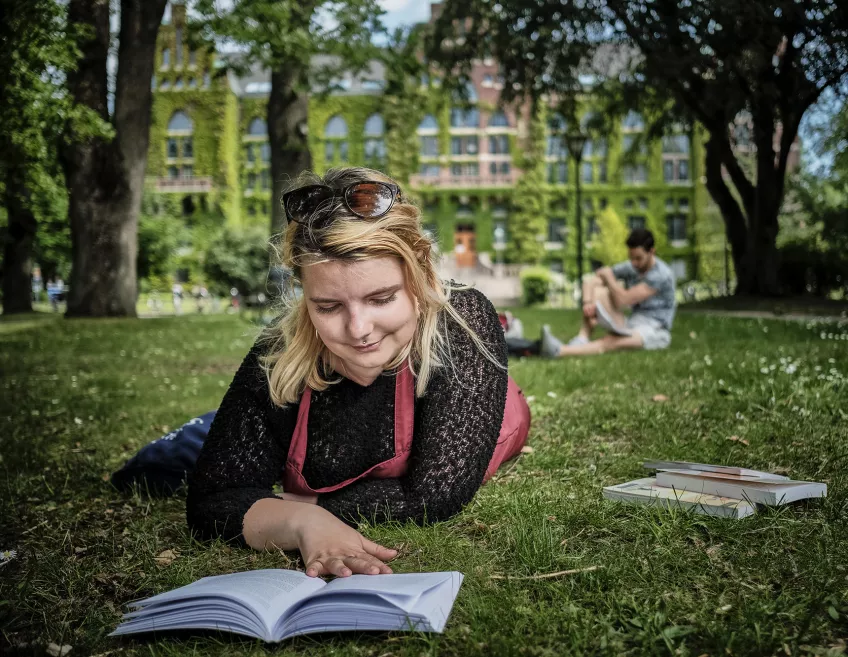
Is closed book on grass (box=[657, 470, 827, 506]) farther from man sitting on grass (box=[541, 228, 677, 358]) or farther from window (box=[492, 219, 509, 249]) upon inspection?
window (box=[492, 219, 509, 249])

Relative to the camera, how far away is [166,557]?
9.14 feet

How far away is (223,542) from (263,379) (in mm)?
575

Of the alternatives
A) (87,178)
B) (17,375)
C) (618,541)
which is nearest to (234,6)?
(87,178)

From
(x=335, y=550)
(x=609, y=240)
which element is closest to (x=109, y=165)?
(x=335, y=550)

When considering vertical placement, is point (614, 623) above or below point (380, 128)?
below

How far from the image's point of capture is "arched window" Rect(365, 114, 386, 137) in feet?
185

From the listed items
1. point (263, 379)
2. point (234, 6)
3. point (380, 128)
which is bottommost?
point (263, 379)

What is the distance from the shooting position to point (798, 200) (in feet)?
88.7

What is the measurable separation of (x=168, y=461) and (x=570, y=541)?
6.91ft

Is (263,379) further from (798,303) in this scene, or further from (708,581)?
(798,303)

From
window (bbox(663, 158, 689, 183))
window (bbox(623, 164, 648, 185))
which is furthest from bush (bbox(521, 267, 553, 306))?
window (bbox(663, 158, 689, 183))

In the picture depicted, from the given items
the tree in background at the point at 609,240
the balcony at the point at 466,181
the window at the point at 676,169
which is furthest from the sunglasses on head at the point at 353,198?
the window at the point at 676,169

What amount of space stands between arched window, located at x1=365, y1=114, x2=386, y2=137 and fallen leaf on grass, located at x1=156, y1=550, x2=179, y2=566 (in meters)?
55.2

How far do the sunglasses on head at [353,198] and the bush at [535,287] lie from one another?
30853mm
